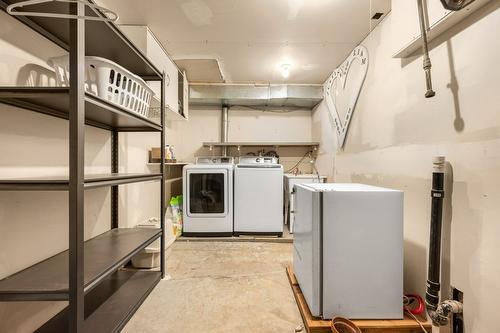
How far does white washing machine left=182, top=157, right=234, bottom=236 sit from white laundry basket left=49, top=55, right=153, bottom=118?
1871 mm

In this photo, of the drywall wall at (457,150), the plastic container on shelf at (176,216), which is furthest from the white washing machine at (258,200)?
the drywall wall at (457,150)

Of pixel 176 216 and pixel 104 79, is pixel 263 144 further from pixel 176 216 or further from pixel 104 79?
pixel 104 79

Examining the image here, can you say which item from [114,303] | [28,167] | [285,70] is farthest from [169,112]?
[114,303]

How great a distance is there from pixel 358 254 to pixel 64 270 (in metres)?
1.60

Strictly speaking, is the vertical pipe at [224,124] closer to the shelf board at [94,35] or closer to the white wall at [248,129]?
the white wall at [248,129]

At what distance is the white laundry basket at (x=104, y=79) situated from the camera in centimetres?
130

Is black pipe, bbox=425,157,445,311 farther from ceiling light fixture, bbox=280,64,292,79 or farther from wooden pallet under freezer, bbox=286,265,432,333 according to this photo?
ceiling light fixture, bbox=280,64,292,79

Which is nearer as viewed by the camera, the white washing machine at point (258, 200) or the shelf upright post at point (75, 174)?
the shelf upright post at point (75, 174)

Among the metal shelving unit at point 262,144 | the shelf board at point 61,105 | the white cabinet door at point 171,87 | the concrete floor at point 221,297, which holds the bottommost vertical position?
the concrete floor at point 221,297

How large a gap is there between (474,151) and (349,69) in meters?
1.92

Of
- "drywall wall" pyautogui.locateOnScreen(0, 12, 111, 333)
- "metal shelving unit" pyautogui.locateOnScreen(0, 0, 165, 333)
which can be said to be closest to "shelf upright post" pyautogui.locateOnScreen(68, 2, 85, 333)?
"metal shelving unit" pyautogui.locateOnScreen(0, 0, 165, 333)

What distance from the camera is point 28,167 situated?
1.31m

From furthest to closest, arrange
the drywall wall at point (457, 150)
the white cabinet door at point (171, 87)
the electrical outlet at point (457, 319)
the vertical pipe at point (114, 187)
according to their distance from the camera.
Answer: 1. the white cabinet door at point (171, 87)
2. the vertical pipe at point (114, 187)
3. the electrical outlet at point (457, 319)
4. the drywall wall at point (457, 150)

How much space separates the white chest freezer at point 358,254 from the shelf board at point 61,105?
127 cm
